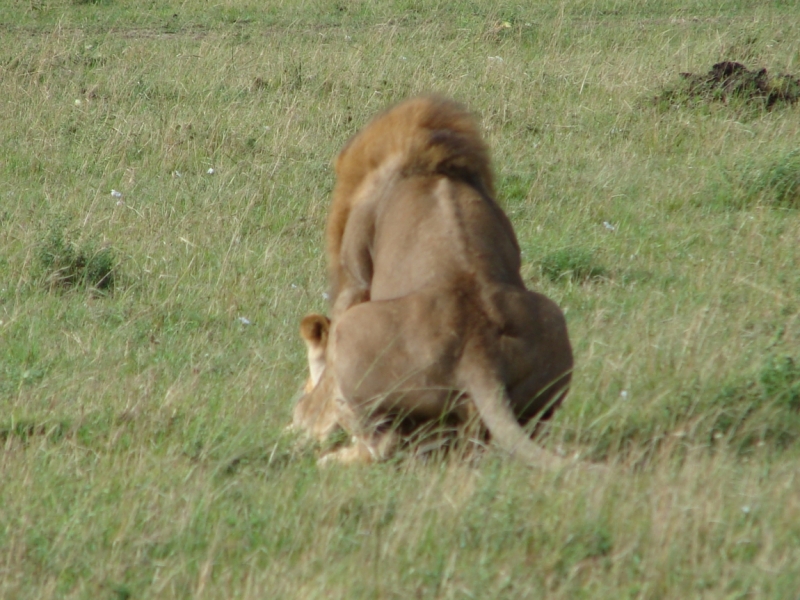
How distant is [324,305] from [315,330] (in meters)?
1.20

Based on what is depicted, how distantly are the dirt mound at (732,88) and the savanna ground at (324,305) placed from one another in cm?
11

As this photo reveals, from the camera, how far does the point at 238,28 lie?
494 inches

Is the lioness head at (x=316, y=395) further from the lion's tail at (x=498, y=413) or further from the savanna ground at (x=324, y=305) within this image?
the lion's tail at (x=498, y=413)

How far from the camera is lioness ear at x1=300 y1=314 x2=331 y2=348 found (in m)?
4.25

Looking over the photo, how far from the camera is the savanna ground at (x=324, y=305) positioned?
9.88 ft

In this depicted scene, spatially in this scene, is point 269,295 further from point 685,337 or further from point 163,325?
point 685,337

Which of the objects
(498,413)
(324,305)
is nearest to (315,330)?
Answer: (498,413)

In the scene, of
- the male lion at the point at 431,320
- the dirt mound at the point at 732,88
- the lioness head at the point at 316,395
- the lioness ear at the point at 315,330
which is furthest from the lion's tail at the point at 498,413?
the dirt mound at the point at 732,88

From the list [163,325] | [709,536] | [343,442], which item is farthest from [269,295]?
[709,536]

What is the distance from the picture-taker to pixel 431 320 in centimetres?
354

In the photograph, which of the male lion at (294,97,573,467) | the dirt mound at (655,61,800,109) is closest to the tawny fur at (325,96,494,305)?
the male lion at (294,97,573,467)

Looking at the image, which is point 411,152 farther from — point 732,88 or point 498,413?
point 732,88

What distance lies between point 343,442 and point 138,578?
1083 millimetres

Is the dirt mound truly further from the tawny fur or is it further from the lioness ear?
the lioness ear
